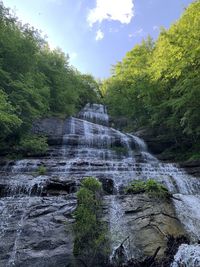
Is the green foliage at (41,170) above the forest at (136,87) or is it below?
below

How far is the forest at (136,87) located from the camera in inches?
472

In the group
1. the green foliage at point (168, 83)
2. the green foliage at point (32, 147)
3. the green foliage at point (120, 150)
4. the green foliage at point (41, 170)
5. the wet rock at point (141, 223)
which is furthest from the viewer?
the green foliage at point (120, 150)

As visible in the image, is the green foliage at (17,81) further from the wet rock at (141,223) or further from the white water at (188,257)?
the white water at (188,257)

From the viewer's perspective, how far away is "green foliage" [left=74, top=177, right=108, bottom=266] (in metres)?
5.34

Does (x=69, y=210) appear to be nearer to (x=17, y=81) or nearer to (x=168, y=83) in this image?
(x=17, y=81)

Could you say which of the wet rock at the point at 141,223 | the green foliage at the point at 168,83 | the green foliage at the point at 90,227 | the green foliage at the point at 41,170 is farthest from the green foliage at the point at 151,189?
the green foliage at the point at 168,83

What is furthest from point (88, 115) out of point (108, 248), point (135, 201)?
point (108, 248)

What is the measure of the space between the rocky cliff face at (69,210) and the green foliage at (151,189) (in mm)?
A: 228

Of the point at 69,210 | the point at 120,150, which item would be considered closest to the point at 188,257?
the point at 69,210

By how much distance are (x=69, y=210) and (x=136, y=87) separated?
1356cm

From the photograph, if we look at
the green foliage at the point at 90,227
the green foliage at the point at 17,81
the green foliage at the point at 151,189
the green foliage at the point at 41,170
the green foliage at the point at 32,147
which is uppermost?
the green foliage at the point at 17,81

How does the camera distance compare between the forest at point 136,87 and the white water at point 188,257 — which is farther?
the forest at point 136,87

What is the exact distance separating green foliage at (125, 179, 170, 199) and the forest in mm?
5115

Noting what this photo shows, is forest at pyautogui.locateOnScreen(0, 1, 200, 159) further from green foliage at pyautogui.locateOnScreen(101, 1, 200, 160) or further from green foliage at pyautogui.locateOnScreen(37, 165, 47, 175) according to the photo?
green foliage at pyautogui.locateOnScreen(37, 165, 47, 175)
